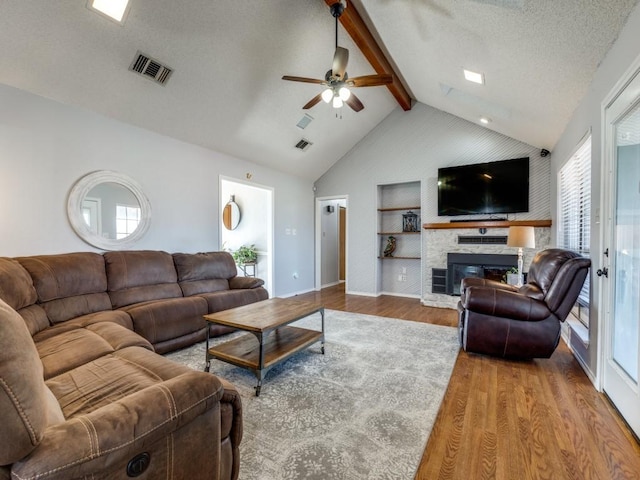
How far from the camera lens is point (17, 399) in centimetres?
74

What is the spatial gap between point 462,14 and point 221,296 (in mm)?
3664

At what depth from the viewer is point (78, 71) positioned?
2.81 metres

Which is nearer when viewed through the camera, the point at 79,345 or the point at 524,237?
the point at 79,345

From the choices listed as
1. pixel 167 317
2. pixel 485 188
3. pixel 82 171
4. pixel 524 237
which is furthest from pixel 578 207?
pixel 82 171

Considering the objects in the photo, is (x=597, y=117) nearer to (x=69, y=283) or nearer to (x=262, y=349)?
(x=262, y=349)

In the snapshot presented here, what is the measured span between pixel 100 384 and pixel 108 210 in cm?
266

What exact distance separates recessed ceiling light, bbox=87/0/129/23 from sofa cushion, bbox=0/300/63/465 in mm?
2804

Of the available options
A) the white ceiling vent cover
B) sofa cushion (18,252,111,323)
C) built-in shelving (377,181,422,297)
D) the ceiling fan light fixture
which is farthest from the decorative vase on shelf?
sofa cushion (18,252,111,323)

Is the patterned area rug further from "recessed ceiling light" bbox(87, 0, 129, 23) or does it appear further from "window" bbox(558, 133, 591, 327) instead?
"recessed ceiling light" bbox(87, 0, 129, 23)

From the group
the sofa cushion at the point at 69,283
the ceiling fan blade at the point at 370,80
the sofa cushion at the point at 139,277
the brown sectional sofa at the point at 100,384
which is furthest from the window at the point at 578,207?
the sofa cushion at the point at 69,283

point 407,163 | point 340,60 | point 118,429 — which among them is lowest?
point 118,429

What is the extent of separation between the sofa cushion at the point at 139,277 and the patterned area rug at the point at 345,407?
0.74 metres

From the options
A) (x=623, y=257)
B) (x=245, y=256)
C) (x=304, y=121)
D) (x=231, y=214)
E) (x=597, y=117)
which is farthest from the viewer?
(x=231, y=214)

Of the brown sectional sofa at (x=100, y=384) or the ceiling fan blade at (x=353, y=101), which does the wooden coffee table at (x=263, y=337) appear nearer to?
the brown sectional sofa at (x=100, y=384)
